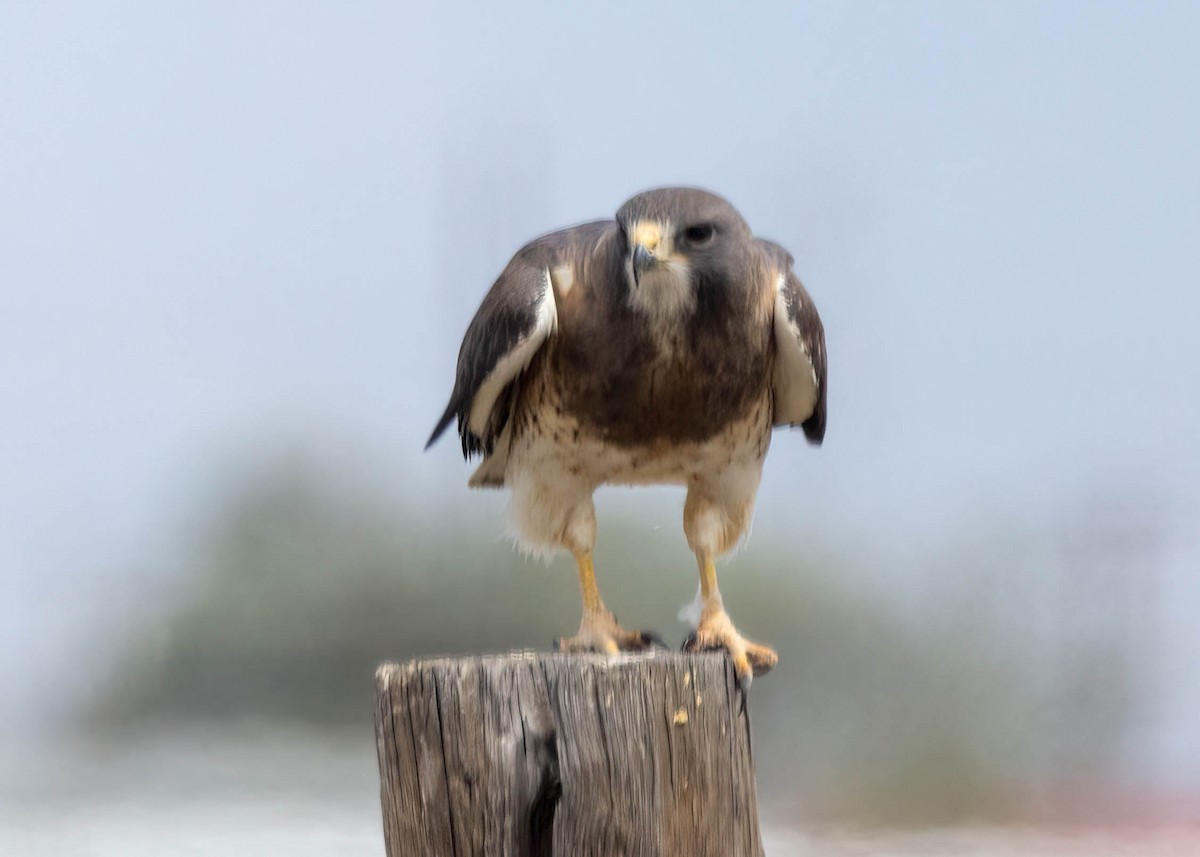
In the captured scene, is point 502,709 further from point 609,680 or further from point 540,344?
point 540,344

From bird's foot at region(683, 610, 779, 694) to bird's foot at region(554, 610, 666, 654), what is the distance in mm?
118

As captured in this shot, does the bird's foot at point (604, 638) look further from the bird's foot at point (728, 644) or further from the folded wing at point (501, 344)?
the folded wing at point (501, 344)

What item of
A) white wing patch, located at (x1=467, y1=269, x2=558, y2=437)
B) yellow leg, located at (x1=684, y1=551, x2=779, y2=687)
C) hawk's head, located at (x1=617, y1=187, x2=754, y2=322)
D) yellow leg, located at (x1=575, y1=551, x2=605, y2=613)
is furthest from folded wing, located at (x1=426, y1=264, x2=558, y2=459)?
yellow leg, located at (x1=684, y1=551, x2=779, y2=687)

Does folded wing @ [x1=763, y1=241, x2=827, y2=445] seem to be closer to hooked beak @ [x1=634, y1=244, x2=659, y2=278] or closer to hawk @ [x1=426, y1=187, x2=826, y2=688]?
hawk @ [x1=426, y1=187, x2=826, y2=688]

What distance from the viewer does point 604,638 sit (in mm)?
3893

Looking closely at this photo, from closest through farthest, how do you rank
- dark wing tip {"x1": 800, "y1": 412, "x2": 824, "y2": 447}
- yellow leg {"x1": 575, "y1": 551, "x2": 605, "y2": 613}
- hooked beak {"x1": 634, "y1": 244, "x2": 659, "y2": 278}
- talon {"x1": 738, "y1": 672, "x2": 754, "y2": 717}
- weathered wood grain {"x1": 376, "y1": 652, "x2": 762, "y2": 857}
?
weathered wood grain {"x1": 376, "y1": 652, "x2": 762, "y2": 857} → talon {"x1": 738, "y1": 672, "x2": 754, "y2": 717} → hooked beak {"x1": 634, "y1": 244, "x2": 659, "y2": 278} → yellow leg {"x1": 575, "y1": 551, "x2": 605, "y2": 613} → dark wing tip {"x1": 800, "y1": 412, "x2": 824, "y2": 447}

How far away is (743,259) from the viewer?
11.8 feet

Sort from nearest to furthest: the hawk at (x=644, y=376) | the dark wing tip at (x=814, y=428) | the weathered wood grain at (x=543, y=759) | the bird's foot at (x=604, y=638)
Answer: the weathered wood grain at (x=543, y=759)
the hawk at (x=644, y=376)
the bird's foot at (x=604, y=638)
the dark wing tip at (x=814, y=428)

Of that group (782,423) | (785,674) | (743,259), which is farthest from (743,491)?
(785,674)

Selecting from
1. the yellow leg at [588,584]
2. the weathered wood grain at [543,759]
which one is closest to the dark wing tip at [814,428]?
the yellow leg at [588,584]

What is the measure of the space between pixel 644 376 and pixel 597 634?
32.5 inches

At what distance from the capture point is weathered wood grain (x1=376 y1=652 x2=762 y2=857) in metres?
2.62

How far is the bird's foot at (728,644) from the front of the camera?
147 inches

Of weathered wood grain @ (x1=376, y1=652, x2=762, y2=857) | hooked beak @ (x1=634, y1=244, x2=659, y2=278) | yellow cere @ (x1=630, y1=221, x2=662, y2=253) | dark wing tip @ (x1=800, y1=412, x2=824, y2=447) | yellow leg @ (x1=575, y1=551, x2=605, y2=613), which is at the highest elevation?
yellow cere @ (x1=630, y1=221, x2=662, y2=253)
